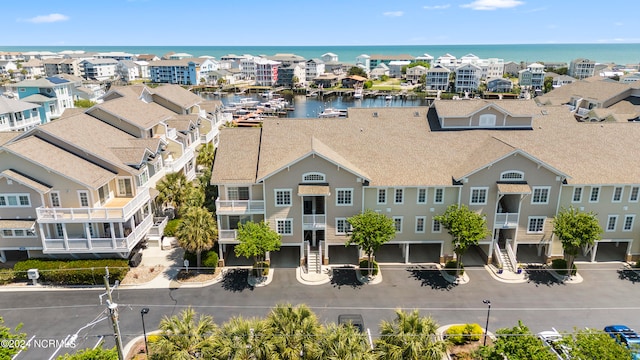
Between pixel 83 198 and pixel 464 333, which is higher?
pixel 83 198

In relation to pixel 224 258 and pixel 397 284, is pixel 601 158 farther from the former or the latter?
pixel 224 258

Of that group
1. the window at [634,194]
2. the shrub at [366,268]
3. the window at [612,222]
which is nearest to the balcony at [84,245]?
the shrub at [366,268]

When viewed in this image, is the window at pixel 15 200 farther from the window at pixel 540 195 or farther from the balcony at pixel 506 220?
the window at pixel 540 195

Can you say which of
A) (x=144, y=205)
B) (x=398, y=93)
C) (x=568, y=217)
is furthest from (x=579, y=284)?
(x=398, y=93)

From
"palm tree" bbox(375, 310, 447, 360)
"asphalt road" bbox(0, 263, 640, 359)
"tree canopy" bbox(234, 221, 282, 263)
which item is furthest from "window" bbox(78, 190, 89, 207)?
"palm tree" bbox(375, 310, 447, 360)

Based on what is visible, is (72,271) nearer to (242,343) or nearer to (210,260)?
(210,260)

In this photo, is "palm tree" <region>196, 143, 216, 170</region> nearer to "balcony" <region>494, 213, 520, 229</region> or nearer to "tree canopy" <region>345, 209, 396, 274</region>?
"tree canopy" <region>345, 209, 396, 274</region>

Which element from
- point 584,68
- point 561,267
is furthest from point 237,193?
point 584,68
